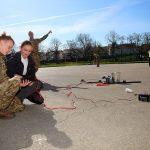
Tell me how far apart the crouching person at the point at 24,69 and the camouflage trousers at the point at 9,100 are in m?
0.31

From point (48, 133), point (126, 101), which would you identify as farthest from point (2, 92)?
point (126, 101)

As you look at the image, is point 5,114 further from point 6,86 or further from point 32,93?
point 32,93

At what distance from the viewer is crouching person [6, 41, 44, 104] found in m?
6.89

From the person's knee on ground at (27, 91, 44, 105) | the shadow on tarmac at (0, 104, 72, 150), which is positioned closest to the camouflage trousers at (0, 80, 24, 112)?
the shadow on tarmac at (0, 104, 72, 150)

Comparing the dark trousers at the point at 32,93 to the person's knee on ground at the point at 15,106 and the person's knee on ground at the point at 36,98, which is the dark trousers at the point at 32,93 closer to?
the person's knee on ground at the point at 36,98

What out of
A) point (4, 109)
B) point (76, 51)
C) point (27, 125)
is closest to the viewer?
point (27, 125)

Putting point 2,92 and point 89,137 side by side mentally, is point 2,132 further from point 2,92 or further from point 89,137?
point 89,137

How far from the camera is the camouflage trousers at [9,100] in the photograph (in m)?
5.73

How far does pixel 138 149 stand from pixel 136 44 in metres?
93.5

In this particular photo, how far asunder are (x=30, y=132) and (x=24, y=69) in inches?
94.5

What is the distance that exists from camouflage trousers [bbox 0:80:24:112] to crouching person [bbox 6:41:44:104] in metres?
0.31

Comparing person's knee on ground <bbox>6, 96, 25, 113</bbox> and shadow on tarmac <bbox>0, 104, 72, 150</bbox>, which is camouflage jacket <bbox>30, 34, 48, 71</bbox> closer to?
person's knee on ground <bbox>6, 96, 25, 113</bbox>

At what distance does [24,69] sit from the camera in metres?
7.19

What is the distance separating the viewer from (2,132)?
5.08m
